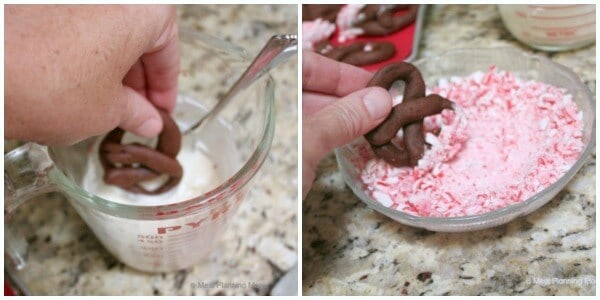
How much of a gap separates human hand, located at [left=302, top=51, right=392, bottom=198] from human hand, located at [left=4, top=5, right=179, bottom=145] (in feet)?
0.57

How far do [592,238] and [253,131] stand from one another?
0.40 metres

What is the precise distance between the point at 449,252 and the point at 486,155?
0.38 ft

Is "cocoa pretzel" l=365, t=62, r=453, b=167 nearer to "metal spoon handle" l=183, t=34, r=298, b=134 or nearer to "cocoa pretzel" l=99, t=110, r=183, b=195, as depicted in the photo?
"metal spoon handle" l=183, t=34, r=298, b=134

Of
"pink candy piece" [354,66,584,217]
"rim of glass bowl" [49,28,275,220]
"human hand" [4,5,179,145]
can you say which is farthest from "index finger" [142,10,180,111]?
"pink candy piece" [354,66,584,217]

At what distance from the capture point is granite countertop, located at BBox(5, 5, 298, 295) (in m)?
0.83

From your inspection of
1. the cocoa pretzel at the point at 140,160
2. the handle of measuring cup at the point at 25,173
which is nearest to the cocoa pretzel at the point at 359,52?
the cocoa pretzel at the point at 140,160

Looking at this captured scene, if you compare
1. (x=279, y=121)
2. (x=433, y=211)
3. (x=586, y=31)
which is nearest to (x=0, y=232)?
(x=279, y=121)

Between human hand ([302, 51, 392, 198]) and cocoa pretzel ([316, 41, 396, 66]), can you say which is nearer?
human hand ([302, 51, 392, 198])

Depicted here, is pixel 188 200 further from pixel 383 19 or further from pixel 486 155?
pixel 383 19

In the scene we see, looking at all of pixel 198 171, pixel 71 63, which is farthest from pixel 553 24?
pixel 71 63

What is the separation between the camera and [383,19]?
39.8 inches

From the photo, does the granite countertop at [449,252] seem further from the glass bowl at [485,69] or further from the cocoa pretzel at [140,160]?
the cocoa pretzel at [140,160]

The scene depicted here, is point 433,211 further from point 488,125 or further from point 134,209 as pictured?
point 134,209

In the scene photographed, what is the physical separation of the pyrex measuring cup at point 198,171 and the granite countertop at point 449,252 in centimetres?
12
